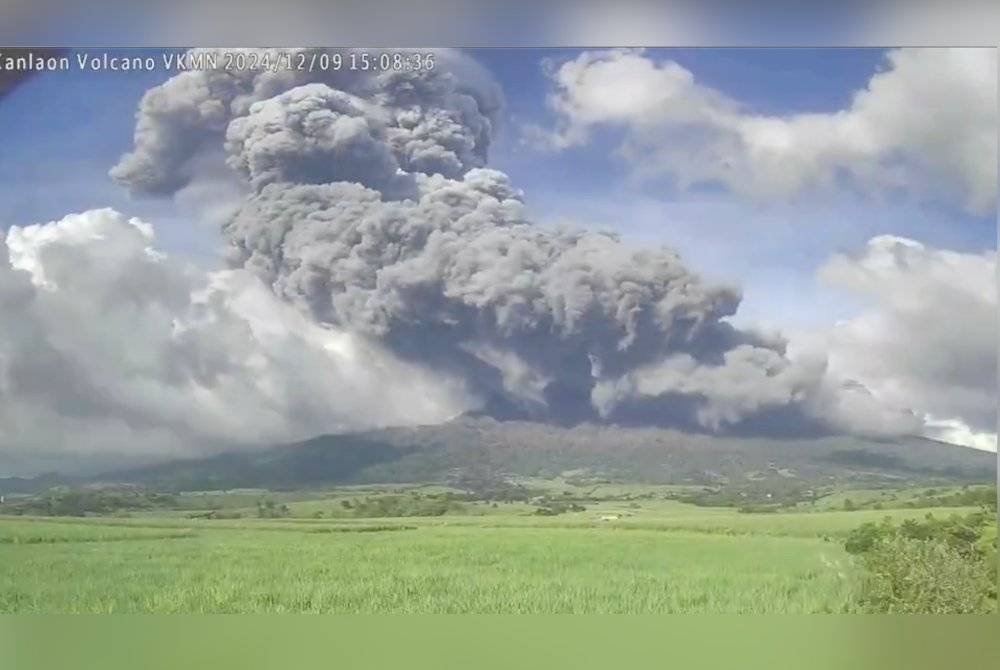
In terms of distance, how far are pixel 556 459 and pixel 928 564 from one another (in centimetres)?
130

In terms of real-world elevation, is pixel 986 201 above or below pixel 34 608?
above

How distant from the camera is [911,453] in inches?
157

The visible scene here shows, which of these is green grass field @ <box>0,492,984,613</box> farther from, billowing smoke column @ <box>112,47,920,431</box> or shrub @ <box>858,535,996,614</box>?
billowing smoke column @ <box>112,47,920,431</box>

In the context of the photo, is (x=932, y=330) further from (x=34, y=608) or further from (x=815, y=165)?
(x=34, y=608)

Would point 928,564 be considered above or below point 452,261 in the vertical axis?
below

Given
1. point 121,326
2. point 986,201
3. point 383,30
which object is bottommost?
point 121,326

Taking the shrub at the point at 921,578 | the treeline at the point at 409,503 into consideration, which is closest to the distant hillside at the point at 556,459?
the treeline at the point at 409,503

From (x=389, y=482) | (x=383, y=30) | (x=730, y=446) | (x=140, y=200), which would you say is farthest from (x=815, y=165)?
(x=140, y=200)

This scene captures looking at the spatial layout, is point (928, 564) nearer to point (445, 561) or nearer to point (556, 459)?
point (556, 459)

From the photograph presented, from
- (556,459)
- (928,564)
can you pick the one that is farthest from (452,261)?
(928,564)

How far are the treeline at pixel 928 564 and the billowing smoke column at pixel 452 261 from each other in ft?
1.28

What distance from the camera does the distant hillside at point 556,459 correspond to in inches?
157

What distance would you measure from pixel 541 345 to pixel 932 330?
1340mm

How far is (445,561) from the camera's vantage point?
4023 millimetres
